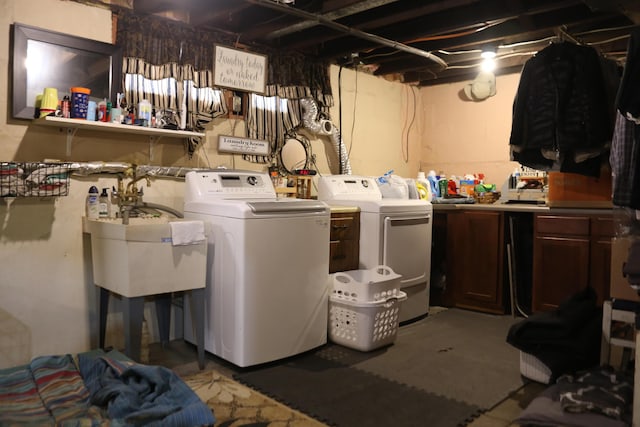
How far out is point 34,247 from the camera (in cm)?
269

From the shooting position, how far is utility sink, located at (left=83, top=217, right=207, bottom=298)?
2.41 meters

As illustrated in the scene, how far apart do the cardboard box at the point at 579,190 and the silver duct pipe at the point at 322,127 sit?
1661 mm

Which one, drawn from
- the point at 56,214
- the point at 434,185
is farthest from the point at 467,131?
the point at 56,214

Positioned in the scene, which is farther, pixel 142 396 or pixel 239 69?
pixel 239 69

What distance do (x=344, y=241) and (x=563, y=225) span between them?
63.1 inches

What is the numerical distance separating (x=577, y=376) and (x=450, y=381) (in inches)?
24.3

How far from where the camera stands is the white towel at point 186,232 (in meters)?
2.52

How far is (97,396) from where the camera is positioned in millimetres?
2109

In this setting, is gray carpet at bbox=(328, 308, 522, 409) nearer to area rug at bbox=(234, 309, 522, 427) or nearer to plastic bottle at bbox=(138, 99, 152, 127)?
area rug at bbox=(234, 309, 522, 427)

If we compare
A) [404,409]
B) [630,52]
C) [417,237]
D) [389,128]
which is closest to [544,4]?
[630,52]

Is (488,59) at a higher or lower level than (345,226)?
higher

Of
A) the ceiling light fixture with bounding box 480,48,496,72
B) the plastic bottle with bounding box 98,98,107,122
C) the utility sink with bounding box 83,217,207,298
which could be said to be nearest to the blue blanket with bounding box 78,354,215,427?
the utility sink with bounding box 83,217,207,298

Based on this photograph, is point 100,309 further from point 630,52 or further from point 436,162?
point 436,162

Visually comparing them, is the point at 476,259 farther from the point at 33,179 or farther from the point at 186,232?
the point at 33,179
